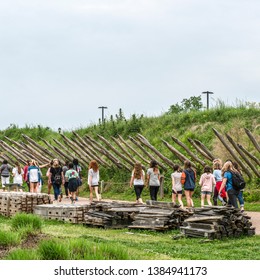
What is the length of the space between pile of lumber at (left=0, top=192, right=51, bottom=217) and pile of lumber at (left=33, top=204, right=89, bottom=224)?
113cm

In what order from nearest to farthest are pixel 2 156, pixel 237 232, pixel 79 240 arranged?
pixel 79 240 < pixel 237 232 < pixel 2 156

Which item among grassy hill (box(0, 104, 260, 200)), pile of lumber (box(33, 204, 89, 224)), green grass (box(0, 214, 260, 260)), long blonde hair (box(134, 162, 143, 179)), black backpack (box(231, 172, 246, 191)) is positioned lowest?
green grass (box(0, 214, 260, 260))

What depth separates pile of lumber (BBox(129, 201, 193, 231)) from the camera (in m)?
16.8

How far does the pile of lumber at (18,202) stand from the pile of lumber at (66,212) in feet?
3.71

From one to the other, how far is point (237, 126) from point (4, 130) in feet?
86.6

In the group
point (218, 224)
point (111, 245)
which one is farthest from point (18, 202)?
point (111, 245)

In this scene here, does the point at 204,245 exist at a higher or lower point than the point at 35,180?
lower

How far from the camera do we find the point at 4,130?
5272cm

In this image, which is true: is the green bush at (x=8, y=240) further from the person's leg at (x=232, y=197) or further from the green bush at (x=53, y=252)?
the person's leg at (x=232, y=197)

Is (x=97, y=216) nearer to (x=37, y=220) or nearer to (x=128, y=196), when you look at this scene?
(x=37, y=220)

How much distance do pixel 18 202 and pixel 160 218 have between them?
5.41 m

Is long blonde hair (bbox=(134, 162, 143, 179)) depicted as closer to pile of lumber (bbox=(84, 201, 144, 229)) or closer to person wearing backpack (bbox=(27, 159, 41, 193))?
pile of lumber (bbox=(84, 201, 144, 229))

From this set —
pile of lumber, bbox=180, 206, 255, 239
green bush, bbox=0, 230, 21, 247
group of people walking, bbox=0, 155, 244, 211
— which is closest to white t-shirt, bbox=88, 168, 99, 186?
group of people walking, bbox=0, 155, 244, 211

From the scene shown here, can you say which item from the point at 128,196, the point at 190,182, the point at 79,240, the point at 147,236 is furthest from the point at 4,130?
the point at 79,240
